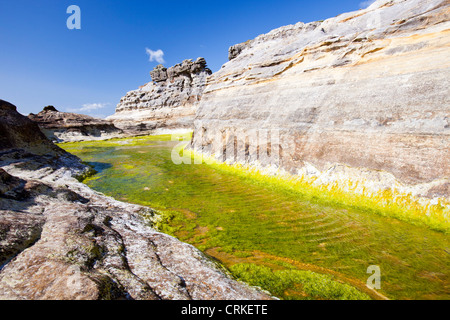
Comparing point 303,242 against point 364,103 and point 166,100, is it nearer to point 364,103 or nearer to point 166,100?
point 364,103

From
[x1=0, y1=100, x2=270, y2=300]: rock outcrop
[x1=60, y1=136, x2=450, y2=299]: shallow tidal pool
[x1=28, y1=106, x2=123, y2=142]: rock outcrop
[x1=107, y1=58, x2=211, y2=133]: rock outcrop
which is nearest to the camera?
[x1=0, y1=100, x2=270, y2=300]: rock outcrop

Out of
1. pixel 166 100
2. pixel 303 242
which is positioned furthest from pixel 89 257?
pixel 166 100

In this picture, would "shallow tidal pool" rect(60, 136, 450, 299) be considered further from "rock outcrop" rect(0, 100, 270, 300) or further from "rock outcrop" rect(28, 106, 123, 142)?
"rock outcrop" rect(28, 106, 123, 142)

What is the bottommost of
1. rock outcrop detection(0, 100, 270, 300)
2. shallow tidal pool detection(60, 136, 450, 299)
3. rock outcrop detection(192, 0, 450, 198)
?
shallow tidal pool detection(60, 136, 450, 299)

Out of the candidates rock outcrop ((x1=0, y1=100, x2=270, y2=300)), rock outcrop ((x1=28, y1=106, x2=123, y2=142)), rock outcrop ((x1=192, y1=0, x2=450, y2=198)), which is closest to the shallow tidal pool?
rock outcrop ((x1=0, y1=100, x2=270, y2=300))

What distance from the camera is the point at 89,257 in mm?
4105

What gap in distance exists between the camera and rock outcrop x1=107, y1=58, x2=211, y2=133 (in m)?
63.8

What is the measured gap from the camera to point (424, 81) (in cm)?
761

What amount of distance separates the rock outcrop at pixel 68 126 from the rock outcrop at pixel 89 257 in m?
53.2

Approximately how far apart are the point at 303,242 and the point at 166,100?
224ft

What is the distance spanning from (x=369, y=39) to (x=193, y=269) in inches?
487

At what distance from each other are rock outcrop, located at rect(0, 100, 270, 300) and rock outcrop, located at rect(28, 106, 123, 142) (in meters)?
53.2

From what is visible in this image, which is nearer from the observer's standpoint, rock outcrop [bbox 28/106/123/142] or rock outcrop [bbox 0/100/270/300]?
rock outcrop [bbox 0/100/270/300]
